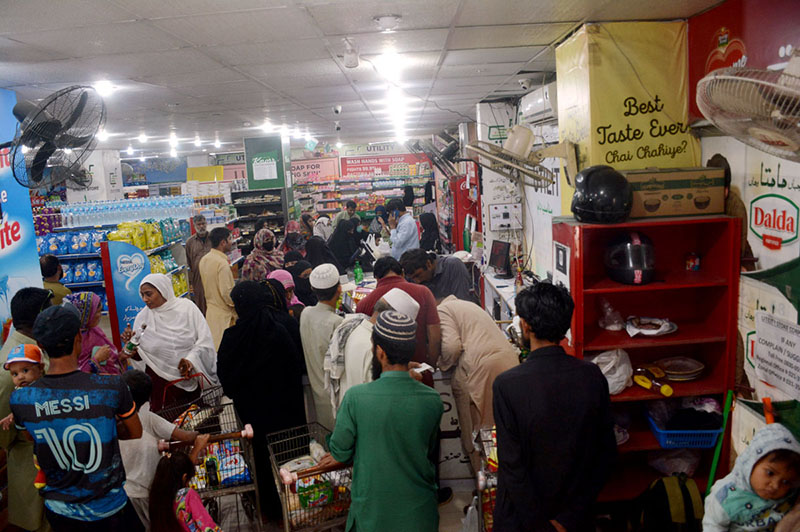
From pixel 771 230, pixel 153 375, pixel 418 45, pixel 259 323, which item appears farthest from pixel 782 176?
pixel 153 375

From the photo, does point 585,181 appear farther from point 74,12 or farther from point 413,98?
point 413,98

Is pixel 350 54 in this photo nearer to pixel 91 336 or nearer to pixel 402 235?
pixel 91 336

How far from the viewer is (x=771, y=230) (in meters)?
3.02

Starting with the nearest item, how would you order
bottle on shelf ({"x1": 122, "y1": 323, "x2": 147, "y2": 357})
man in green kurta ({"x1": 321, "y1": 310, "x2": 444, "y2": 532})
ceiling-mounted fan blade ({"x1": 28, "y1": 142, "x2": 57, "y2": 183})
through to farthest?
1. man in green kurta ({"x1": 321, "y1": 310, "x2": 444, "y2": 532})
2. ceiling-mounted fan blade ({"x1": 28, "y1": 142, "x2": 57, "y2": 183})
3. bottle on shelf ({"x1": 122, "y1": 323, "x2": 147, "y2": 357})

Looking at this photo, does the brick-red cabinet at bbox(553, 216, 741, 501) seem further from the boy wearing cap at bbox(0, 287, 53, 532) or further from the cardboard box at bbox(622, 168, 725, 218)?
the boy wearing cap at bbox(0, 287, 53, 532)

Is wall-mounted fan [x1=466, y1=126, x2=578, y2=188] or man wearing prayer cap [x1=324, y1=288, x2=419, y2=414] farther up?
wall-mounted fan [x1=466, y1=126, x2=578, y2=188]

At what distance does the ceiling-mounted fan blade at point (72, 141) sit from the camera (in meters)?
3.46

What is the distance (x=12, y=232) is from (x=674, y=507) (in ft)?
17.5

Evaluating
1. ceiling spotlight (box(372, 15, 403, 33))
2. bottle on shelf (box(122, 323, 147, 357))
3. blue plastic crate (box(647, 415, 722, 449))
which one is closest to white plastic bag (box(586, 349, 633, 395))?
blue plastic crate (box(647, 415, 722, 449))

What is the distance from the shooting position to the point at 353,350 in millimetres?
3270

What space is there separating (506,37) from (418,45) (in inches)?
27.1

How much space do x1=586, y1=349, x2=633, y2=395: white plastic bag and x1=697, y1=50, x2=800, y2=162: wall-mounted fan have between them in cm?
172

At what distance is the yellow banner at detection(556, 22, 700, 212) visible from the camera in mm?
3688

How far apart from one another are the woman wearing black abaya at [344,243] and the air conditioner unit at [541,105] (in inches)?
172
